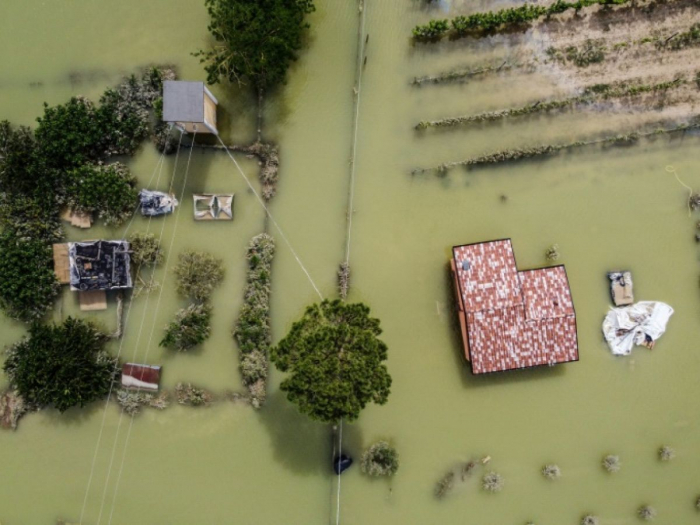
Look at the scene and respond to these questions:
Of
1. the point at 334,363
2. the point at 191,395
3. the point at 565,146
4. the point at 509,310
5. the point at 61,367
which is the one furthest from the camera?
the point at 565,146

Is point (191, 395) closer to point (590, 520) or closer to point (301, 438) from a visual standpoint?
point (301, 438)

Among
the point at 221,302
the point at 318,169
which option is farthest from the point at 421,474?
the point at 318,169

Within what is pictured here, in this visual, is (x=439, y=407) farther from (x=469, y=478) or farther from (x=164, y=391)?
(x=164, y=391)

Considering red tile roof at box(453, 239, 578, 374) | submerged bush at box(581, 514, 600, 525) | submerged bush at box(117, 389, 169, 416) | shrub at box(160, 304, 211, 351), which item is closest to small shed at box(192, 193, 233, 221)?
shrub at box(160, 304, 211, 351)

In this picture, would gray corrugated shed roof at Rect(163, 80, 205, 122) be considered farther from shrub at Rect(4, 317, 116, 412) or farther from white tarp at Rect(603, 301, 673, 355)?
white tarp at Rect(603, 301, 673, 355)

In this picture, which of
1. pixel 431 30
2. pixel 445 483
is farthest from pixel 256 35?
pixel 445 483

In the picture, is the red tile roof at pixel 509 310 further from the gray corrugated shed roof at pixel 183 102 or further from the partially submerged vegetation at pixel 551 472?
the gray corrugated shed roof at pixel 183 102
